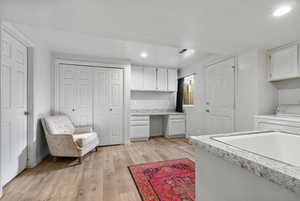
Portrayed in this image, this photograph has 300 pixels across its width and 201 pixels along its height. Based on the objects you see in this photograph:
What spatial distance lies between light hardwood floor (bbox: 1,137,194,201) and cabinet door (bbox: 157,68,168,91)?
80.8 inches

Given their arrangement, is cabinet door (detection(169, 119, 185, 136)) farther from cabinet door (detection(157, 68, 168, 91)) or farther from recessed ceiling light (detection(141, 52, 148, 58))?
recessed ceiling light (detection(141, 52, 148, 58))

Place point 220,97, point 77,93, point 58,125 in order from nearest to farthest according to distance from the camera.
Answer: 1. point 58,125
2. point 220,97
3. point 77,93

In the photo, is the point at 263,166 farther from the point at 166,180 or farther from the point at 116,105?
the point at 116,105

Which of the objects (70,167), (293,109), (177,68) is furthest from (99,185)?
(177,68)

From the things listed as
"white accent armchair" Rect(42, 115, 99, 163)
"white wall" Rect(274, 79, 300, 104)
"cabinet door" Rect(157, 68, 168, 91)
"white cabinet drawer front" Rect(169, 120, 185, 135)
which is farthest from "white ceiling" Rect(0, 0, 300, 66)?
"white cabinet drawer front" Rect(169, 120, 185, 135)

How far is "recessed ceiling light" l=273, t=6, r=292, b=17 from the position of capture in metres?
1.46

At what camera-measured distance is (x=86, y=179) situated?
2002mm

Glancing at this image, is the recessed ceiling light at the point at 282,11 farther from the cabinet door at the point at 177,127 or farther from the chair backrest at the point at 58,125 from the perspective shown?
the chair backrest at the point at 58,125

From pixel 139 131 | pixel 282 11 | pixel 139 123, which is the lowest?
pixel 139 131

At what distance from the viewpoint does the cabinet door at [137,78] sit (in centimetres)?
414

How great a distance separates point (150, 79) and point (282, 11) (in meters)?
3.15

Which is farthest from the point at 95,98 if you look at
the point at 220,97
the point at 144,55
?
the point at 220,97

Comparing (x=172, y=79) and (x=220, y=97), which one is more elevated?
(x=172, y=79)

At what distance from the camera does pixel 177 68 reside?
467cm
